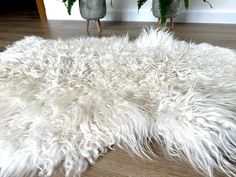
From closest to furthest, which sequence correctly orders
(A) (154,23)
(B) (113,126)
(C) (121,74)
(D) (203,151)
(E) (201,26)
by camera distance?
(D) (203,151) → (B) (113,126) → (C) (121,74) → (E) (201,26) → (A) (154,23)

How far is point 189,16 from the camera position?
235 centimetres

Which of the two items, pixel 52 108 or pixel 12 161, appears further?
pixel 52 108

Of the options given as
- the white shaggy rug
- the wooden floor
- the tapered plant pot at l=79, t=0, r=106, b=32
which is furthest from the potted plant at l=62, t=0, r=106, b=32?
the white shaggy rug

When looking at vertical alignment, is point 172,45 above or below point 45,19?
above

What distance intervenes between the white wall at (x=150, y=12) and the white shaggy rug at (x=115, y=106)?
0.87m

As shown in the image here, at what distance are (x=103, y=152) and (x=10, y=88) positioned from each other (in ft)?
2.05

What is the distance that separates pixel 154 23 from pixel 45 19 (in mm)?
1227

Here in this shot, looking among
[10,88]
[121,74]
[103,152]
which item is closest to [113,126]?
[103,152]

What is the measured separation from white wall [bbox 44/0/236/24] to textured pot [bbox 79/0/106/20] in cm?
41

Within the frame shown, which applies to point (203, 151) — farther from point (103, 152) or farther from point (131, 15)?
point (131, 15)

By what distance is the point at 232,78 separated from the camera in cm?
120

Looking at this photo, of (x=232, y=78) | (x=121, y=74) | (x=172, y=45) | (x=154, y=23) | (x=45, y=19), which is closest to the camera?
(x=232, y=78)

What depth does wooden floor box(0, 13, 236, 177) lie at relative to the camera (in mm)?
862

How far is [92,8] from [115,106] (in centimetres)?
128
